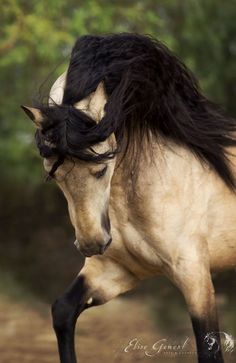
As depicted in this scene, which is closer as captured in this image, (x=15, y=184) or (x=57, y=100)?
A: (x=57, y=100)

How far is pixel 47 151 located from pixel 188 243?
0.78 meters

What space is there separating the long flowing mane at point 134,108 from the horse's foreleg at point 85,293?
569mm

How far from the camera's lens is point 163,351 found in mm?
5742

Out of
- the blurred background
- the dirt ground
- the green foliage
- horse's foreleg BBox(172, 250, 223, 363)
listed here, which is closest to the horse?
horse's foreleg BBox(172, 250, 223, 363)

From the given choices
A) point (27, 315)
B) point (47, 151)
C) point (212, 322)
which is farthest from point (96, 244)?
point (27, 315)

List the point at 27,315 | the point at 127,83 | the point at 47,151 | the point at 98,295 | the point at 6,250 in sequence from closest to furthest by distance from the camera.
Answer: the point at 47,151
the point at 127,83
the point at 98,295
the point at 27,315
the point at 6,250

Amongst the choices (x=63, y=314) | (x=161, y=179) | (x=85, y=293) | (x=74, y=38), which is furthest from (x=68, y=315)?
(x=74, y=38)

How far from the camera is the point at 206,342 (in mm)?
3811

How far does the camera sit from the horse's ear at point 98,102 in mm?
3506

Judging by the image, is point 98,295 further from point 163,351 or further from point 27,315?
point 27,315

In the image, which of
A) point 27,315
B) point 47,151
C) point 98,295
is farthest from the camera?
point 27,315

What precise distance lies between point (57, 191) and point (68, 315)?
6.14 meters

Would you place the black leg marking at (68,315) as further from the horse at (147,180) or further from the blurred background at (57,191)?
the blurred background at (57,191)

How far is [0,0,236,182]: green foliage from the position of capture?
834 centimetres
